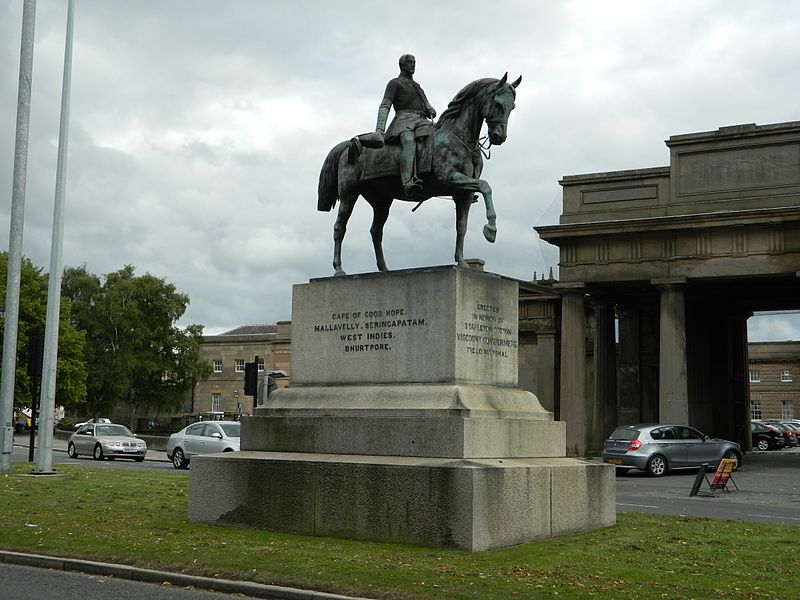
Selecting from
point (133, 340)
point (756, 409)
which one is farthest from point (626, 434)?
point (756, 409)

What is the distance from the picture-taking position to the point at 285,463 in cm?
1257

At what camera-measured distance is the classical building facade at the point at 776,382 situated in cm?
9412

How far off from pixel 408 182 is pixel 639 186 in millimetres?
29985

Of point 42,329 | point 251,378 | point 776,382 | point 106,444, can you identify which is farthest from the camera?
point 776,382

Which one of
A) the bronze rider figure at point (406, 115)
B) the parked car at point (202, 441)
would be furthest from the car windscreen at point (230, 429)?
the bronze rider figure at point (406, 115)

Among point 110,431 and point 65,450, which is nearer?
point 110,431

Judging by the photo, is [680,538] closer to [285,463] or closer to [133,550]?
[285,463]

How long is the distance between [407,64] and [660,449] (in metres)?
20.4

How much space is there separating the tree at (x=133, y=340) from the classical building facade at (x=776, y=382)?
50.8 meters

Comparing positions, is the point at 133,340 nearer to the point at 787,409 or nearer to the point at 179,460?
the point at 179,460

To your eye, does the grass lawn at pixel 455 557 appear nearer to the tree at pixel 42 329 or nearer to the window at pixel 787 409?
the tree at pixel 42 329

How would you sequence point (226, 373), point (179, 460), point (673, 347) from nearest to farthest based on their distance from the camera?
1. point (179, 460)
2. point (673, 347)
3. point (226, 373)

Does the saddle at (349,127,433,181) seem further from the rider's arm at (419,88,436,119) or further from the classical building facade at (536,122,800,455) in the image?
the classical building facade at (536,122,800,455)

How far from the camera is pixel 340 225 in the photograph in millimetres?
15031
